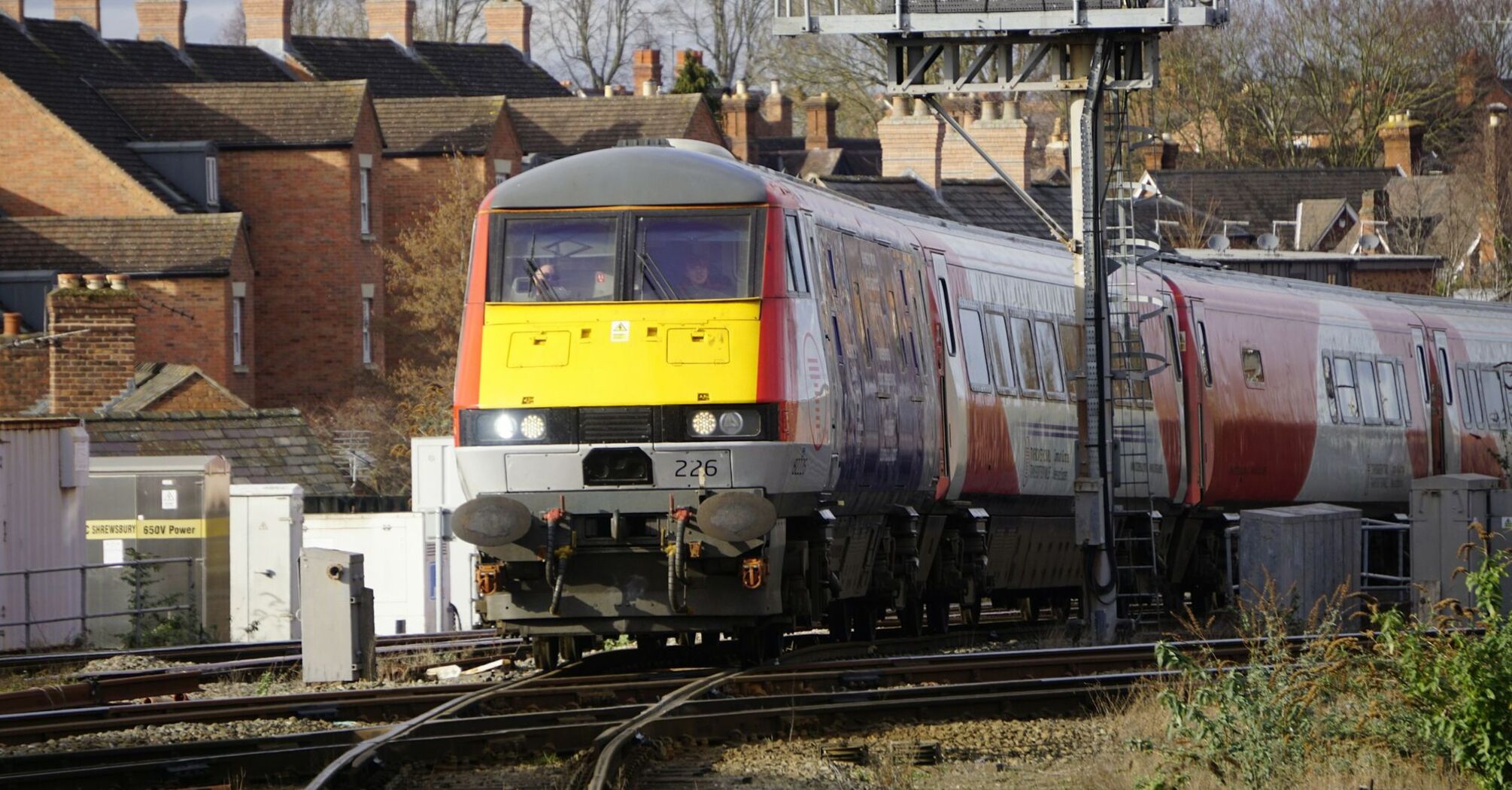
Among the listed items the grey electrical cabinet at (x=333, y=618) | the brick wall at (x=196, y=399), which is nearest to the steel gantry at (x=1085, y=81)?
the grey electrical cabinet at (x=333, y=618)

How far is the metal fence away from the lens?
67.5 feet

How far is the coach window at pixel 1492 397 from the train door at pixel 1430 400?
1343mm

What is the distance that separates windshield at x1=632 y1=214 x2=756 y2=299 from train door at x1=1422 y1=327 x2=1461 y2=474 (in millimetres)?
14863

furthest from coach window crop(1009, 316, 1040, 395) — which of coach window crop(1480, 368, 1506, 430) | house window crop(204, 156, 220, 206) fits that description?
house window crop(204, 156, 220, 206)

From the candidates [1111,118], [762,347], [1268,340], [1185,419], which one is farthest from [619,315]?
[1268,340]

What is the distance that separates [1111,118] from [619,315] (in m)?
8.17

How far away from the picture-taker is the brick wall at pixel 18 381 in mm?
34312

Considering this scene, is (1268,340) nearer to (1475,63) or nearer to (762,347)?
(762,347)

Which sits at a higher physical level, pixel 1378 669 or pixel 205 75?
pixel 205 75

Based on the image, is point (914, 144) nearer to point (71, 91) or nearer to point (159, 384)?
point (71, 91)

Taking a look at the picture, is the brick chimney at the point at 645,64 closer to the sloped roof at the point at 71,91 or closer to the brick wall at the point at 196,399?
the sloped roof at the point at 71,91

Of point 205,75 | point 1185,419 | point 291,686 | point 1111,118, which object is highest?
point 205,75

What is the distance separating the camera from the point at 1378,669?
13.1m

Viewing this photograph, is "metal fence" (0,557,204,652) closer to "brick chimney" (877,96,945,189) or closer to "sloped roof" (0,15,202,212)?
"sloped roof" (0,15,202,212)
